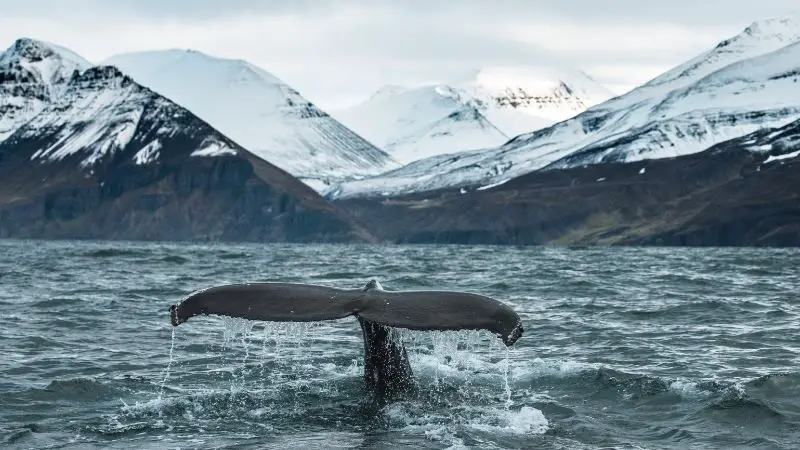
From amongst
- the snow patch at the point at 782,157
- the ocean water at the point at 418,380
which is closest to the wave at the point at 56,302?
the ocean water at the point at 418,380

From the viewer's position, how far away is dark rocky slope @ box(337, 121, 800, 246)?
150 m

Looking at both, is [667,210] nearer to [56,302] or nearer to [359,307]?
[56,302]

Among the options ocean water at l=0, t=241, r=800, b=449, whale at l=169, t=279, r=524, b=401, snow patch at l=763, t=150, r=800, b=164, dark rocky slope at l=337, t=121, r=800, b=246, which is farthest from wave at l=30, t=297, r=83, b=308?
snow patch at l=763, t=150, r=800, b=164

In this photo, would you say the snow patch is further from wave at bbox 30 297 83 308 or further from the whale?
the whale

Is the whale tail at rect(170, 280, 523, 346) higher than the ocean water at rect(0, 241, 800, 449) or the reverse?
higher

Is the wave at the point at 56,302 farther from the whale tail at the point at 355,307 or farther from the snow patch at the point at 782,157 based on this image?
the snow patch at the point at 782,157

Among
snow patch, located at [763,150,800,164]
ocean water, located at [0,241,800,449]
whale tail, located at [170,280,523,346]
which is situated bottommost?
ocean water, located at [0,241,800,449]

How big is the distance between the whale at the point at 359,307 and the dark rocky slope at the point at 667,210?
13471 cm

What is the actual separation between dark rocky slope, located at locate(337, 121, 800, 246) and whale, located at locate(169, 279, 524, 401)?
134706mm

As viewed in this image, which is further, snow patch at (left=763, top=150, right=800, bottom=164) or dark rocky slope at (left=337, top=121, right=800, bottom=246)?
snow patch at (left=763, top=150, right=800, bottom=164)

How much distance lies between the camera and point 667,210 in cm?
17138

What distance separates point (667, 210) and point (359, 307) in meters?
165

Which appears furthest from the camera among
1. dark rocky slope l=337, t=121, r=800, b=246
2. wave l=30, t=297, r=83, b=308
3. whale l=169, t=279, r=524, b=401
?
dark rocky slope l=337, t=121, r=800, b=246

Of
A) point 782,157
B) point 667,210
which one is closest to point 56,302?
point 667,210
